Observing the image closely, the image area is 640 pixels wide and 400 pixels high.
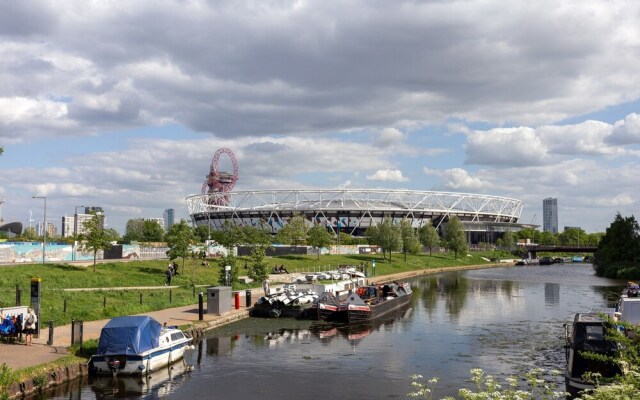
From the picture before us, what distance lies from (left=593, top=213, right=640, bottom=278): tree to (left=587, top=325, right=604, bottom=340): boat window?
7983 cm

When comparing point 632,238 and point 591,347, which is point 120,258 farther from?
point 632,238

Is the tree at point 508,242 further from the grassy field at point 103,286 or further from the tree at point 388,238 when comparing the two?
the grassy field at point 103,286


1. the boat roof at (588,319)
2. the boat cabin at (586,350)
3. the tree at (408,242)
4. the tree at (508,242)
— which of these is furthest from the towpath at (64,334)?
the tree at (508,242)

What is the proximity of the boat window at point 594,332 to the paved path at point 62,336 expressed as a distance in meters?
21.2

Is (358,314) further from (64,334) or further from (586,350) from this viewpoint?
(586,350)

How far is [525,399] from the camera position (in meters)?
11.5

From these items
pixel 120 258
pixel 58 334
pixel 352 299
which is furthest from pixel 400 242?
pixel 58 334

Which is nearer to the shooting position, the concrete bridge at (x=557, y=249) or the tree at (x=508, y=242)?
the concrete bridge at (x=557, y=249)

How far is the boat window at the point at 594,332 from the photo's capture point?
25.4m

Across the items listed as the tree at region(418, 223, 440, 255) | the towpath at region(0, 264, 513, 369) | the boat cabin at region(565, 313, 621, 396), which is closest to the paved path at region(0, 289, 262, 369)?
the towpath at region(0, 264, 513, 369)

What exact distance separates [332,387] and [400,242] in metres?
92.6

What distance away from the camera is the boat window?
25438 mm

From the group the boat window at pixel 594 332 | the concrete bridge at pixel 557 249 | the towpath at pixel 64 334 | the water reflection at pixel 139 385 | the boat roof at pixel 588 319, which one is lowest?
the water reflection at pixel 139 385

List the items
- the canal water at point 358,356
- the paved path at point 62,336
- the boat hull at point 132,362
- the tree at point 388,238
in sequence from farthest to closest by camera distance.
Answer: the tree at point 388,238
the boat hull at point 132,362
the paved path at point 62,336
the canal water at point 358,356
